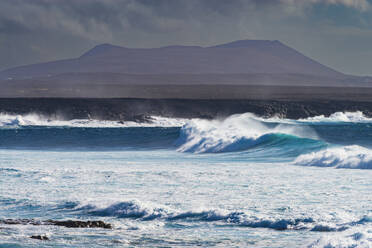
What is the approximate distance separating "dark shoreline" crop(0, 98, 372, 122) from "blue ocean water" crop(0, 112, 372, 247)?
31.0 m

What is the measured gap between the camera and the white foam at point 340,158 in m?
20.1

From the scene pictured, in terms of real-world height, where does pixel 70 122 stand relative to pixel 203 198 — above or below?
above

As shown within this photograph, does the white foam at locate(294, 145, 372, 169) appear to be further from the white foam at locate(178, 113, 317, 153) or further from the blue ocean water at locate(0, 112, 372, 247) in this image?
the white foam at locate(178, 113, 317, 153)

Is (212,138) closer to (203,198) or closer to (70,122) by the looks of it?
(203,198)

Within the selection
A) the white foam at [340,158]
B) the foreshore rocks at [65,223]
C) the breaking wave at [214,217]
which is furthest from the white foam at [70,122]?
the foreshore rocks at [65,223]

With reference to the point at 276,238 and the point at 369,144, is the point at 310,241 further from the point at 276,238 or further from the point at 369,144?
the point at 369,144

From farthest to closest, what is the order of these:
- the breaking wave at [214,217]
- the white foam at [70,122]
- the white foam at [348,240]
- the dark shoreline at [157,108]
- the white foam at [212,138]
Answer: the dark shoreline at [157,108] → the white foam at [70,122] → the white foam at [212,138] → the breaking wave at [214,217] → the white foam at [348,240]

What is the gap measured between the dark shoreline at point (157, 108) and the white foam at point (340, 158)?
112ft

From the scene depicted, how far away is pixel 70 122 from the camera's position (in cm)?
5544

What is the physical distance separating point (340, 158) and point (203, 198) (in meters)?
7.15

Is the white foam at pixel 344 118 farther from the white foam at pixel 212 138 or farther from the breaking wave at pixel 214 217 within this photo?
the breaking wave at pixel 214 217

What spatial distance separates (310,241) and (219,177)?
7.58 metres

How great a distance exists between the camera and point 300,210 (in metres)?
13.3

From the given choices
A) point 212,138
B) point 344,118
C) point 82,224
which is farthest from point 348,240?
point 344,118
